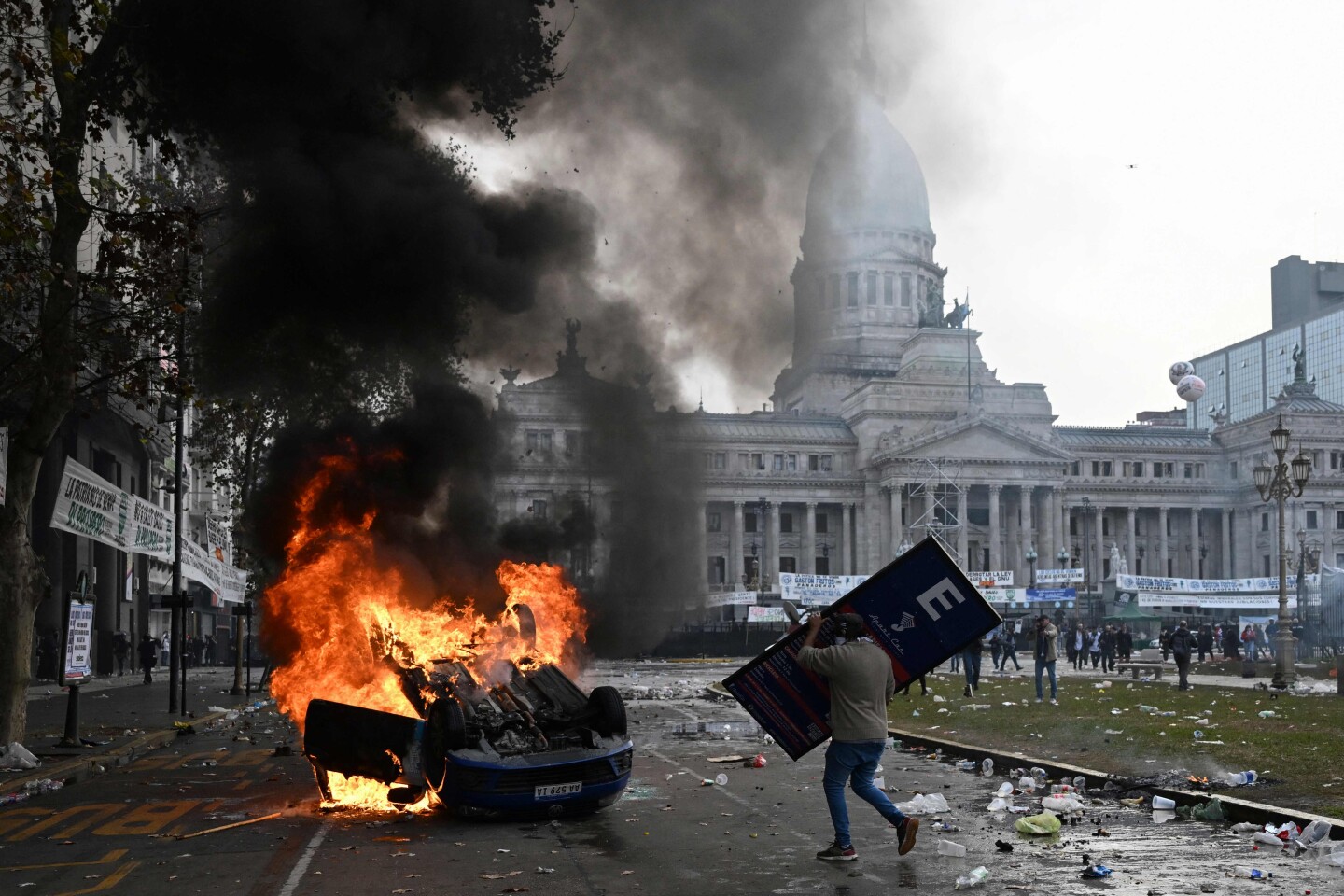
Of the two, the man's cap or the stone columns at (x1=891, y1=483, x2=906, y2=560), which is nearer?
the man's cap

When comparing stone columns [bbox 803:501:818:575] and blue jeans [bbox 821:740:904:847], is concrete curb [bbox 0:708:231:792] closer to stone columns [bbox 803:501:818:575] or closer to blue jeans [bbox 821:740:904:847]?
blue jeans [bbox 821:740:904:847]

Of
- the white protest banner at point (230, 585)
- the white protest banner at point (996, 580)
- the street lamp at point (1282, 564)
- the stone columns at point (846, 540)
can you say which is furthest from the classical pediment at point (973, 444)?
the white protest banner at point (230, 585)

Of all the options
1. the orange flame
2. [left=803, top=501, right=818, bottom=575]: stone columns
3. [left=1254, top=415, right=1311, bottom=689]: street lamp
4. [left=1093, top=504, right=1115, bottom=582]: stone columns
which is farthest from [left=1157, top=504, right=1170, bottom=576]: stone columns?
the orange flame

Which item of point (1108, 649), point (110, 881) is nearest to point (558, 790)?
point (110, 881)

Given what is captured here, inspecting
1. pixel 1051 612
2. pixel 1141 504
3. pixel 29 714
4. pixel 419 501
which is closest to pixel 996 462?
pixel 1141 504

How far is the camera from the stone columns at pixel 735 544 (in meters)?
102

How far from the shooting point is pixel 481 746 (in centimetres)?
1092

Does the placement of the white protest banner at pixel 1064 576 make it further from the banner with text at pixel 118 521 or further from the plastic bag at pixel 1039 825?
the plastic bag at pixel 1039 825

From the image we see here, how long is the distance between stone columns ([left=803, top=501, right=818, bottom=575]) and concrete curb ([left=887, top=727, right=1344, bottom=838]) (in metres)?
84.9

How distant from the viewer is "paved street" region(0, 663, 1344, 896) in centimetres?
884

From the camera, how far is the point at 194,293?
719 inches

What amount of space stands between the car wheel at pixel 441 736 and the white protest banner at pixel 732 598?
2110 inches

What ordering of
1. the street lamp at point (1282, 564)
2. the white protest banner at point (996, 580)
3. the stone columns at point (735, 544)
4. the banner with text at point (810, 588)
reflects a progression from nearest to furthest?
the street lamp at point (1282, 564) < the banner with text at point (810, 588) < the white protest banner at point (996, 580) < the stone columns at point (735, 544)

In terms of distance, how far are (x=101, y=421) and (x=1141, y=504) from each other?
90063mm
